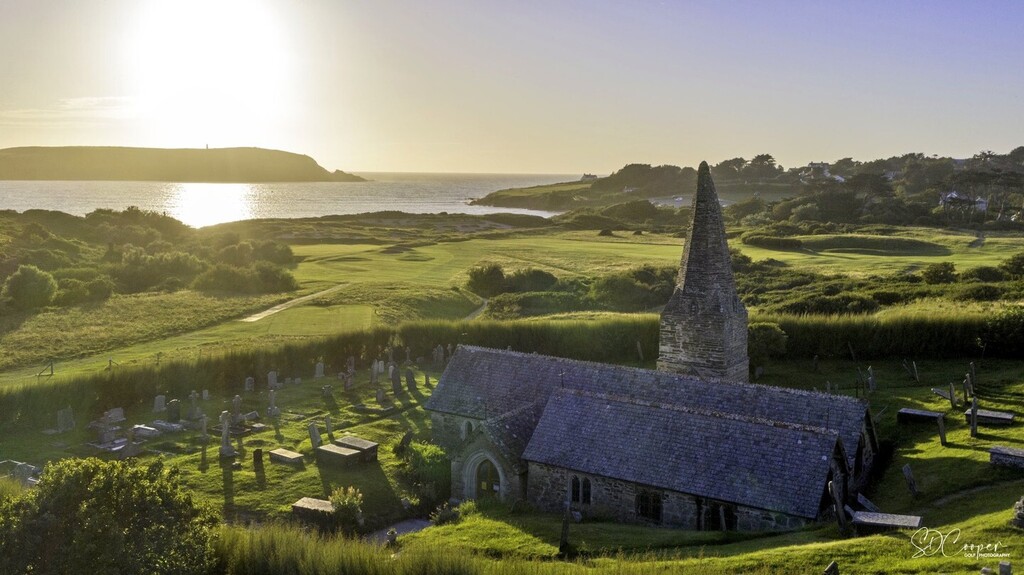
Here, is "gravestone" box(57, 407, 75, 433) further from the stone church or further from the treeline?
the treeline

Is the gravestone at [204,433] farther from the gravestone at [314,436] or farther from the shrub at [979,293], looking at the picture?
the shrub at [979,293]

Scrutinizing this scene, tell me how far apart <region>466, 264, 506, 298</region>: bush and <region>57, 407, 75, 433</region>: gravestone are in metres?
36.2

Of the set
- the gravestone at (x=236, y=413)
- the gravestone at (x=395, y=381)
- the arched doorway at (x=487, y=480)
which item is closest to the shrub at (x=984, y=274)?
the gravestone at (x=395, y=381)

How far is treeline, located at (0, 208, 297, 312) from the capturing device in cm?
5297

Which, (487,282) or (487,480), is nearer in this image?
(487,480)

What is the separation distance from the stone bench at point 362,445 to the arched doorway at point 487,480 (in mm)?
4693

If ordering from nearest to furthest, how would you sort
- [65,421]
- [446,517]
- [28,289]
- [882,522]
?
[882,522] < [446,517] < [65,421] < [28,289]

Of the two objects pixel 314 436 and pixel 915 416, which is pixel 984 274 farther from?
pixel 314 436

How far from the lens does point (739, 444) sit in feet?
63.4

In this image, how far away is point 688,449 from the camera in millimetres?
19781

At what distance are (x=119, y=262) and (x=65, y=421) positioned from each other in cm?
4438

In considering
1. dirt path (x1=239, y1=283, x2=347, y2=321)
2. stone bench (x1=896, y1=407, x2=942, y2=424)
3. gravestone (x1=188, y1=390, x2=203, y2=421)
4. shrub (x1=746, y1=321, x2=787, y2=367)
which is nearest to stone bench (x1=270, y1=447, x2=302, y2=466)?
gravestone (x1=188, y1=390, x2=203, y2=421)

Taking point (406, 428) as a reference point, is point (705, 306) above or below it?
above

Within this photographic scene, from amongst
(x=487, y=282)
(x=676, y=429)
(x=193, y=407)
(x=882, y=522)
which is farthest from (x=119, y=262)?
(x=882, y=522)
